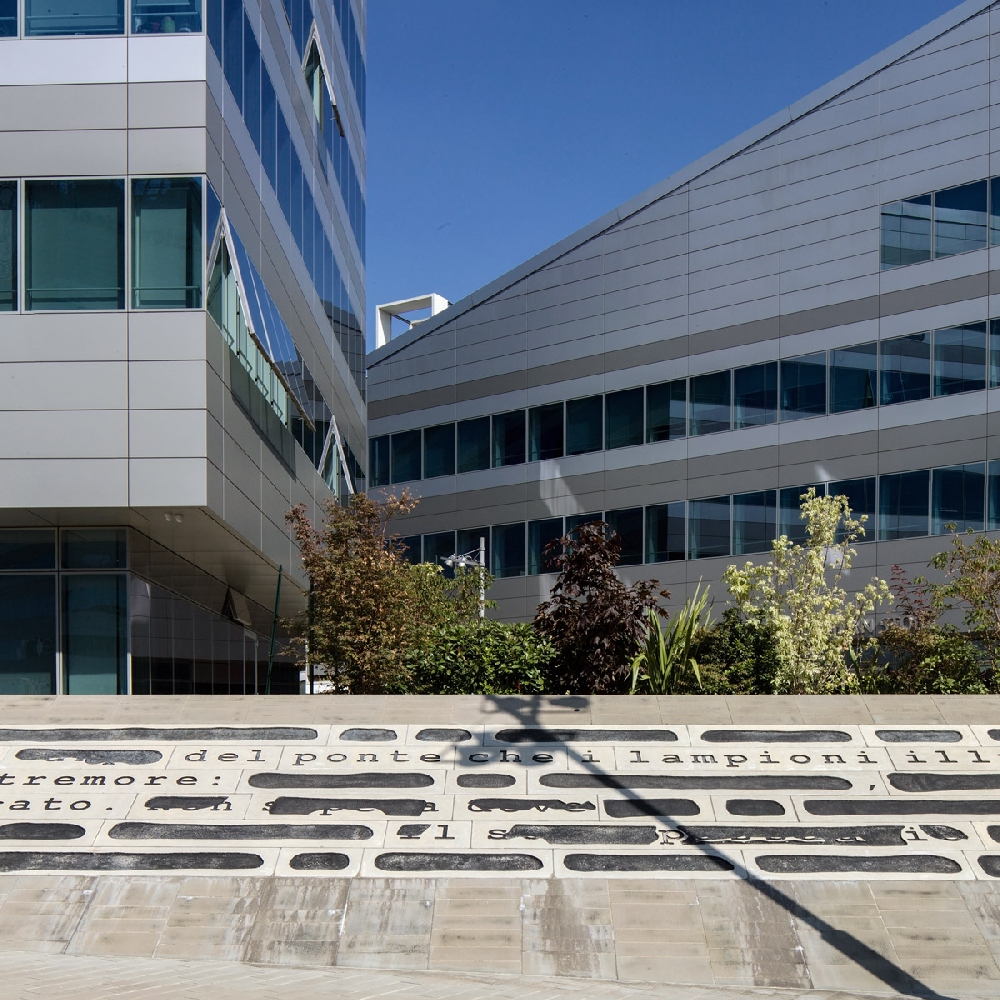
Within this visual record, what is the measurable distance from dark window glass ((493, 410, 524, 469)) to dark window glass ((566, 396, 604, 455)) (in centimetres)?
173

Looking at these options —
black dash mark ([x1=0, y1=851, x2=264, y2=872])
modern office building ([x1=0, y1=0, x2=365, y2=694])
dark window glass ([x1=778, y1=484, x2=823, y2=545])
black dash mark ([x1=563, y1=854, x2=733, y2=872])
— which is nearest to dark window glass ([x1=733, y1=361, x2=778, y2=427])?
dark window glass ([x1=778, y1=484, x2=823, y2=545])

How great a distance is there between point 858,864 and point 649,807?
80.6 inches

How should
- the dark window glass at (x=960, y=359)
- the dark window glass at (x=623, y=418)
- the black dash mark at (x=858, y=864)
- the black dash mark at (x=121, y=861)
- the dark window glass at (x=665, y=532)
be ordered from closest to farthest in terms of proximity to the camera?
the black dash mark at (x=858, y=864), the black dash mark at (x=121, y=861), the dark window glass at (x=960, y=359), the dark window glass at (x=665, y=532), the dark window glass at (x=623, y=418)

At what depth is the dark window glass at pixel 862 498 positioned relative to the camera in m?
31.2

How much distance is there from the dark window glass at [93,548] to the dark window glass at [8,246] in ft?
10.8

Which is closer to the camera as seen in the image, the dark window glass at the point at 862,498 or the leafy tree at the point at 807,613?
the leafy tree at the point at 807,613

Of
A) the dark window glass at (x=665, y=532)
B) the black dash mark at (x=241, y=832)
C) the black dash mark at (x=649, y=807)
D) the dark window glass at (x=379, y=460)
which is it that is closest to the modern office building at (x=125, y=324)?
the black dash mark at (x=241, y=832)

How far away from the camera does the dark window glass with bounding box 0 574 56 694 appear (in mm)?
17656

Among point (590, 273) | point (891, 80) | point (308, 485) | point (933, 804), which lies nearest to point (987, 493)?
point (891, 80)

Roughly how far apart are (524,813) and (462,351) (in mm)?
29200

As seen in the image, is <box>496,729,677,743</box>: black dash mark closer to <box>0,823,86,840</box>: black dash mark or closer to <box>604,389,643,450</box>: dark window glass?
<box>0,823,86,840</box>: black dash mark

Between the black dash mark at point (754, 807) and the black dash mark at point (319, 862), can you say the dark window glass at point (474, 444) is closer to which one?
the black dash mark at point (754, 807)

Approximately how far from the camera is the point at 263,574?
2436 cm

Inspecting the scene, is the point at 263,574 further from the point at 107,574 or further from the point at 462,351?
the point at 462,351
